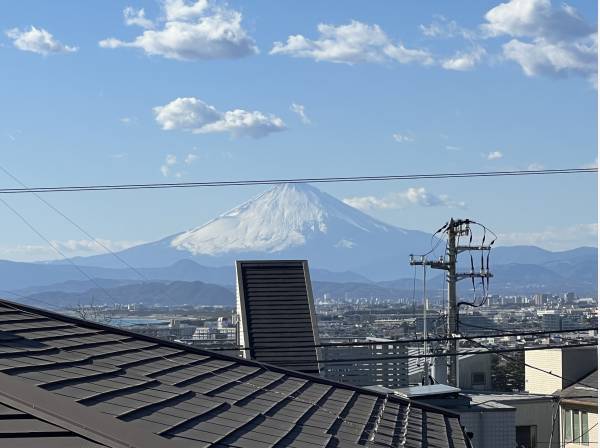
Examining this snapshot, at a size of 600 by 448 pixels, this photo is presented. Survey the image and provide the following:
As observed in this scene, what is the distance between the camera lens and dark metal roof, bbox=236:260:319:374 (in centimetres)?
2281

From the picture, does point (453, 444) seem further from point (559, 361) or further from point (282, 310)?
point (559, 361)

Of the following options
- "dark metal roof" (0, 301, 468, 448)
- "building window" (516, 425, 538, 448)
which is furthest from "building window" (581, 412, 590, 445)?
"dark metal roof" (0, 301, 468, 448)

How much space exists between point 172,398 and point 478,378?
122ft

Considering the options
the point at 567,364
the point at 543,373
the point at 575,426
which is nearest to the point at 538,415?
the point at 575,426

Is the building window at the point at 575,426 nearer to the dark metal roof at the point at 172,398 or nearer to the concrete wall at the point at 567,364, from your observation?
the concrete wall at the point at 567,364

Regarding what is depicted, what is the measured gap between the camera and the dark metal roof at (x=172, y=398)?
22.8 ft

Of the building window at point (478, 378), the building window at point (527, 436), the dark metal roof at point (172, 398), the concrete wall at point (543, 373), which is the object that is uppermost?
the dark metal roof at point (172, 398)

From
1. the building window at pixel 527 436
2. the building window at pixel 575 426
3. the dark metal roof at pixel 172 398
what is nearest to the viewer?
the dark metal roof at pixel 172 398

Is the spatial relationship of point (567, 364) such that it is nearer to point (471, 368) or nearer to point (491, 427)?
point (471, 368)

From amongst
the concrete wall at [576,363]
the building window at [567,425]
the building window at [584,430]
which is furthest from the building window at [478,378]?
the building window at [584,430]

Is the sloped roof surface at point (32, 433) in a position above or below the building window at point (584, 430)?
above

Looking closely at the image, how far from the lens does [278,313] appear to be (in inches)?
958

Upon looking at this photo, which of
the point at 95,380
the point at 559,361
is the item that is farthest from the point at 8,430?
the point at 559,361

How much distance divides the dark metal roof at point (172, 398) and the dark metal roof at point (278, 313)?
29.5ft
